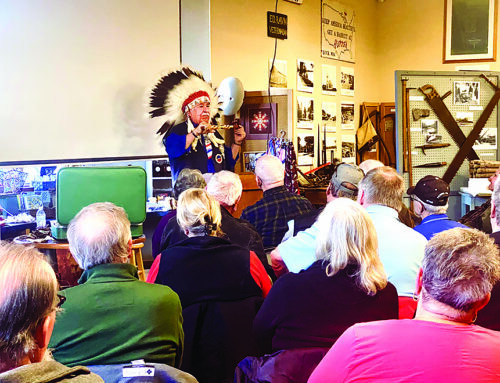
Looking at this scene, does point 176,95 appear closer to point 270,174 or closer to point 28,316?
point 270,174

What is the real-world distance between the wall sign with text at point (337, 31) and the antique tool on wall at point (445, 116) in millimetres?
1862

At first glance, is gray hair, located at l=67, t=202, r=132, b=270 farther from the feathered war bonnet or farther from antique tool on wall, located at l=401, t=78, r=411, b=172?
antique tool on wall, located at l=401, t=78, r=411, b=172

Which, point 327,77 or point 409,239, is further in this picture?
point 327,77

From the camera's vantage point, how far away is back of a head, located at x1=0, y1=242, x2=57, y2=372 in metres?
1.11

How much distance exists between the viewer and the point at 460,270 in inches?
57.7

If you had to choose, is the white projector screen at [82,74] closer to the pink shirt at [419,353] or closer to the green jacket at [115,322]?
the green jacket at [115,322]

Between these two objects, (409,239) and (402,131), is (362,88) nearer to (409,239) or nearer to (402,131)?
(402,131)

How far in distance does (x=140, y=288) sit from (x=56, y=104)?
3436mm

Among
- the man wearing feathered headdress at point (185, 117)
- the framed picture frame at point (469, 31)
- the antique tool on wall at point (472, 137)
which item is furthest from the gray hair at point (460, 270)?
the framed picture frame at point (469, 31)

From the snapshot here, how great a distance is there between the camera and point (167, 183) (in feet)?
20.1

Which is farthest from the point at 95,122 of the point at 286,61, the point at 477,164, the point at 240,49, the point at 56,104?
the point at 477,164

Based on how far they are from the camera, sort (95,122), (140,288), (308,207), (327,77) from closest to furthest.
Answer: (140,288) → (308,207) → (95,122) → (327,77)

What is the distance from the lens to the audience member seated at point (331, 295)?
192 centimetres

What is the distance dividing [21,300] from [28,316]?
34 millimetres
